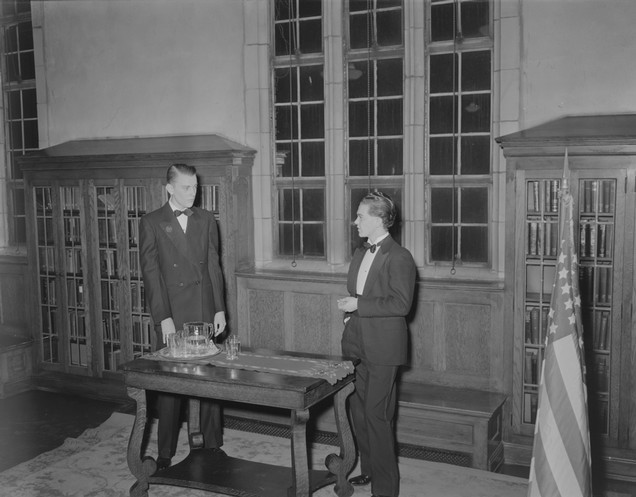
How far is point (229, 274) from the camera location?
20.7ft

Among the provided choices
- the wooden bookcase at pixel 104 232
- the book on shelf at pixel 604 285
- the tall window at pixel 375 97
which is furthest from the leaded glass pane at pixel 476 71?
the wooden bookcase at pixel 104 232

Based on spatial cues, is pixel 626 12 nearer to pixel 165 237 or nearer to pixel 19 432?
pixel 165 237

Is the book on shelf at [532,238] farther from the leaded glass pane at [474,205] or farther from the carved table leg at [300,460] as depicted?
the carved table leg at [300,460]

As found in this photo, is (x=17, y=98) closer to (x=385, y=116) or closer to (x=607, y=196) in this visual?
(x=385, y=116)

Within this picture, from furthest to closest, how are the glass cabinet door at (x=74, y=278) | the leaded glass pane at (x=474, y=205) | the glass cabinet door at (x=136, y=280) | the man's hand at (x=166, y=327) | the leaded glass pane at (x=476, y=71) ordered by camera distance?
1. the glass cabinet door at (x=74, y=278)
2. the glass cabinet door at (x=136, y=280)
3. the leaded glass pane at (x=474, y=205)
4. the leaded glass pane at (x=476, y=71)
5. the man's hand at (x=166, y=327)

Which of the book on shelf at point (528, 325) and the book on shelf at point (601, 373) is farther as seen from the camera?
the book on shelf at point (528, 325)

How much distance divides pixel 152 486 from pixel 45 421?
7.72 feet

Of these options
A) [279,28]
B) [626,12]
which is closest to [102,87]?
[279,28]

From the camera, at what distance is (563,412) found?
307cm

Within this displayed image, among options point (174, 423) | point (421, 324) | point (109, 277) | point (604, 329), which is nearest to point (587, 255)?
point (604, 329)

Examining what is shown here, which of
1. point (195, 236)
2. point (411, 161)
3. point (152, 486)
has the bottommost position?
point (152, 486)

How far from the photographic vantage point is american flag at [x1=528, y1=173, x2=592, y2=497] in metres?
3.04

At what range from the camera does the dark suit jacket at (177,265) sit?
4.44m

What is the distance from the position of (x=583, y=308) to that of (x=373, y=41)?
114 inches
